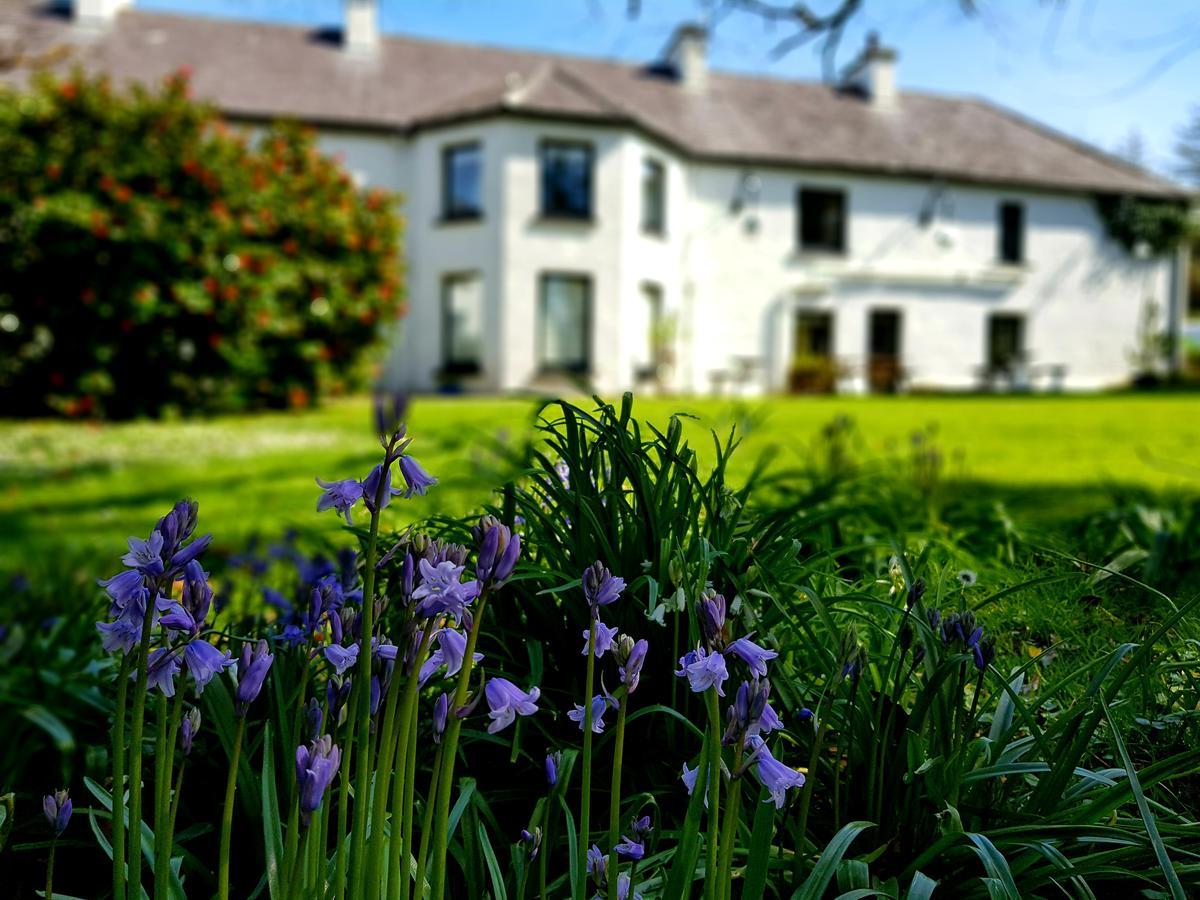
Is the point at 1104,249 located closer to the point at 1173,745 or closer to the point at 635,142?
the point at 635,142

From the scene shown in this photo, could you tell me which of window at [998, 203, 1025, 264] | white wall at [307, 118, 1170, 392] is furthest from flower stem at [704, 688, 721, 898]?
window at [998, 203, 1025, 264]

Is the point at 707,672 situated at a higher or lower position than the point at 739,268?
lower

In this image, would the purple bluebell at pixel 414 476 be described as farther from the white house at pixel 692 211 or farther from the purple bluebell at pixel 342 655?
the white house at pixel 692 211

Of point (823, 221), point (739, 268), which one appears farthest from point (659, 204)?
point (823, 221)

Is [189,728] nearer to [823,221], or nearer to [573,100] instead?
[573,100]

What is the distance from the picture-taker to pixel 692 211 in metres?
25.7

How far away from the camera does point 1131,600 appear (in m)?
2.03

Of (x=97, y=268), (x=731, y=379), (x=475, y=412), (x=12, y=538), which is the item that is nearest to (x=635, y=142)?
(x=731, y=379)

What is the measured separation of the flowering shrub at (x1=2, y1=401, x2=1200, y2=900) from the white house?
21.1 meters

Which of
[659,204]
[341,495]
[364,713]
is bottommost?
[364,713]

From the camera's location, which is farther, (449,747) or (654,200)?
(654,200)

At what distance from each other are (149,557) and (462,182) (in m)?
23.3

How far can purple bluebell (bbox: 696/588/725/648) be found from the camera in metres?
1.14

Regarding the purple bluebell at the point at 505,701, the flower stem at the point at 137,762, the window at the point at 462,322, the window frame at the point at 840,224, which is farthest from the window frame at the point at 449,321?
the purple bluebell at the point at 505,701
